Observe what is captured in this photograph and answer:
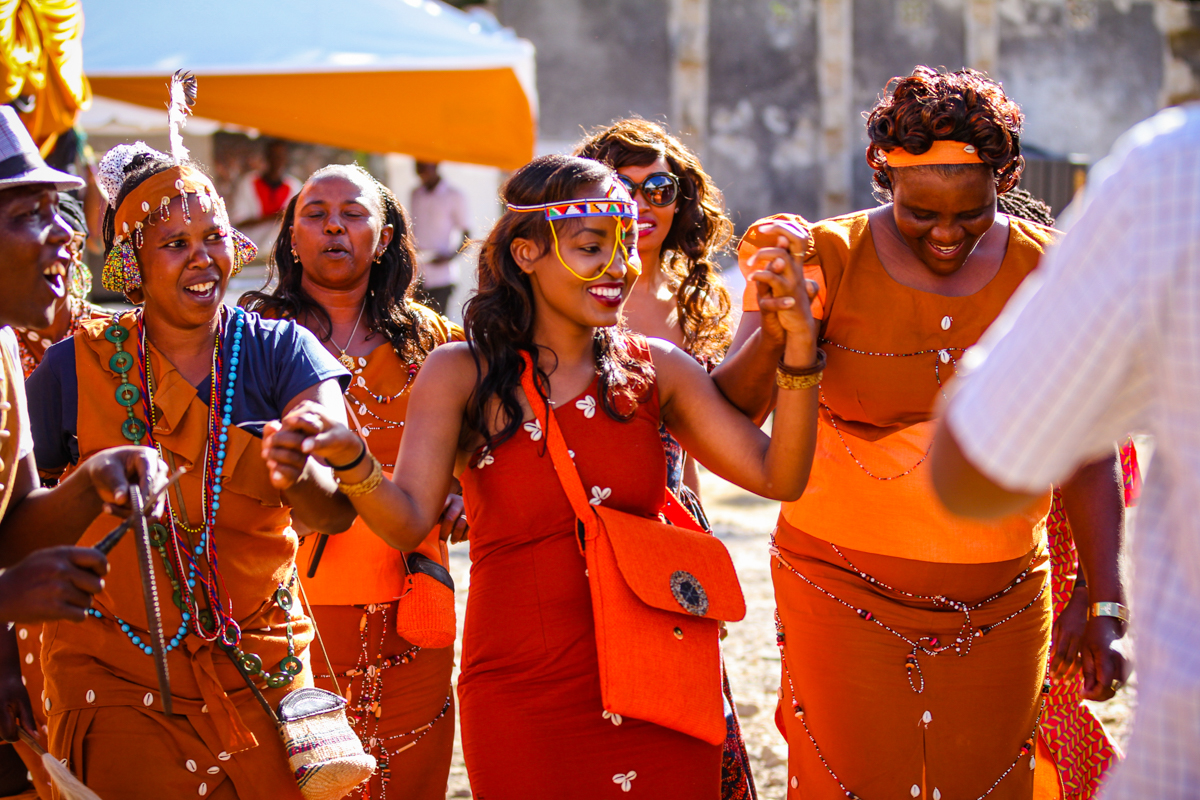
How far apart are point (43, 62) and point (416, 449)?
4.68 m

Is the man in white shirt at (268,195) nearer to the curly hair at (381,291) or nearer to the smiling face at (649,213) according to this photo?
the curly hair at (381,291)

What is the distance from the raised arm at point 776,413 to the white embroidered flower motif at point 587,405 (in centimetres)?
21

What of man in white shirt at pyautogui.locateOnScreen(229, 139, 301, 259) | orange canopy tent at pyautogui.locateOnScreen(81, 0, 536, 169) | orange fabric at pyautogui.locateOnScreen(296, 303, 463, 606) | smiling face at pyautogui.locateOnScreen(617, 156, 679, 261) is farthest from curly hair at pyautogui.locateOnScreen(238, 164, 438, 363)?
man in white shirt at pyautogui.locateOnScreen(229, 139, 301, 259)

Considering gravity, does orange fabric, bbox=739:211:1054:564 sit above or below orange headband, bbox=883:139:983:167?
below

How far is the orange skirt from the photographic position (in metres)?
3.32

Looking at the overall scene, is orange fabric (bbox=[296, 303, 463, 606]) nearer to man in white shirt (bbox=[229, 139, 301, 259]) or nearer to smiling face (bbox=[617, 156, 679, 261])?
smiling face (bbox=[617, 156, 679, 261])

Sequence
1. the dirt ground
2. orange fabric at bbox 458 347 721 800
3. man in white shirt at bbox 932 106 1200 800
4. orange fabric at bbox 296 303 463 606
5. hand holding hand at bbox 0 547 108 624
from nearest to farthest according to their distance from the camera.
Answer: man in white shirt at bbox 932 106 1200 800 < hand holding hand at bbox 0 547 108 624 < orange fabric at bbox 458 347 721 800 < orange fabric at bbox 296 303 463 606 < the dirt ground

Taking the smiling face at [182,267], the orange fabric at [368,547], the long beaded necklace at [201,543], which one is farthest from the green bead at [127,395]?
the orange fabric at [368,547]

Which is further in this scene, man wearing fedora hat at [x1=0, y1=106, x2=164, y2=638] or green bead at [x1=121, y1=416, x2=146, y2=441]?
green bead at [x1=121, y1=416, x2=146, y2=441]

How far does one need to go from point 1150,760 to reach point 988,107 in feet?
7.14

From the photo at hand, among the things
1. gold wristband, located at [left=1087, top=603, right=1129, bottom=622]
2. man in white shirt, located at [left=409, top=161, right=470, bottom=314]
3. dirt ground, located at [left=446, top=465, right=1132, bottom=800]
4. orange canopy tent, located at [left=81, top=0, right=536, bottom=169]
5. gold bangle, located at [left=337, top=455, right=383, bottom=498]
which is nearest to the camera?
gold bangle, located at [left=337, top=455, right=383, bottom=498]

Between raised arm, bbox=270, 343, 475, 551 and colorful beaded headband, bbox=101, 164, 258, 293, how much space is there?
762 millimetres

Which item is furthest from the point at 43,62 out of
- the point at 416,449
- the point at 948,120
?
the point at 948,120

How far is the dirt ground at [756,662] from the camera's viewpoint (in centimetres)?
496
